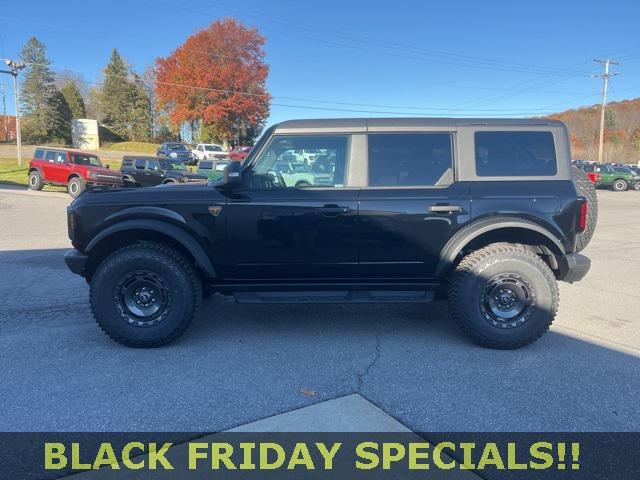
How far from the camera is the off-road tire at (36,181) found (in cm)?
1898

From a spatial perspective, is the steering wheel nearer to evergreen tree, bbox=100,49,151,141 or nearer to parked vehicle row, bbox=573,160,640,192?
parked vehicle row, bbox=573,160,640,192

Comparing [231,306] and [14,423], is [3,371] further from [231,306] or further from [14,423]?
[231,306]

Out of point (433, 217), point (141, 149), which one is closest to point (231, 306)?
point (433, 217)

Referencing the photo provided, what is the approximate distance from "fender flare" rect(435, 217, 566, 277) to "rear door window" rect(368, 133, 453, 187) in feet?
1.56

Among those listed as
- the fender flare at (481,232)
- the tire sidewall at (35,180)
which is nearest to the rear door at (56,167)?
the tire sidewall at (35,180)

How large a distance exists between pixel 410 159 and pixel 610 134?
3359 inches

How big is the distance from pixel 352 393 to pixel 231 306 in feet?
7.74

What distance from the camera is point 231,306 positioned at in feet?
16.9

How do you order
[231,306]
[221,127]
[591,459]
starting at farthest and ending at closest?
1. [221,127]
2. [231,306]
3. [591,459]

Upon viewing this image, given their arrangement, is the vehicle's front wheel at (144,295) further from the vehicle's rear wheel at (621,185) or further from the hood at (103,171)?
the vehicle's rear wheel at (621,185)

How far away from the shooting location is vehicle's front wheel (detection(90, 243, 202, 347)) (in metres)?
3.85

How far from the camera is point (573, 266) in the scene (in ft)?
13.0

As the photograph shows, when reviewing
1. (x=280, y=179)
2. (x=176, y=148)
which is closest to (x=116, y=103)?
(x=176, y=148)

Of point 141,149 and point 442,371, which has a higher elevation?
point 141,149
